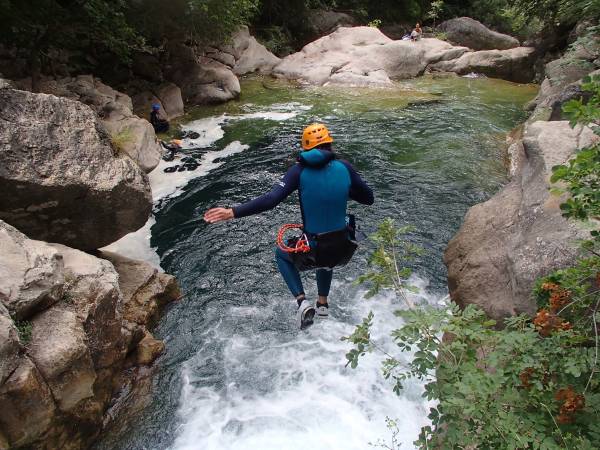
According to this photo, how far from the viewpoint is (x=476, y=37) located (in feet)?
90.2

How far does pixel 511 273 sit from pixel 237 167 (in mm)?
7753

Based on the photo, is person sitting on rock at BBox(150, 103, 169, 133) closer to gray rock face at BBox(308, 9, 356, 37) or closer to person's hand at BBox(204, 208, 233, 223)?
person's hand at BBox(204, 208, 233, 223)

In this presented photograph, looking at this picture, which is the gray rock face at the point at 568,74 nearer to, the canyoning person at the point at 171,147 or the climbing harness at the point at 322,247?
the climbing harness at the point at 322,247

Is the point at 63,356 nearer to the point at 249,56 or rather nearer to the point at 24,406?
the point at 24,406

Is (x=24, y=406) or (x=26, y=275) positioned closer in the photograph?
(x=24, y=406)

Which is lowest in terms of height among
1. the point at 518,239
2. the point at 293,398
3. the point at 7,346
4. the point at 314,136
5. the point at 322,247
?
the point at 293,398

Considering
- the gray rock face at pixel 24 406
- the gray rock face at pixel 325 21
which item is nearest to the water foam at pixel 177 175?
the gray rock face at pixel 24 406

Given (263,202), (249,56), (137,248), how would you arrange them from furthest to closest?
(249,56)
(137,248)
(263,202)

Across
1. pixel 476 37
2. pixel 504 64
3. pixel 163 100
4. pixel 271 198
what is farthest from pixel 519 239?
pixel 476 37

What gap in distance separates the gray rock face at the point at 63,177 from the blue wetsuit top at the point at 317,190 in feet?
8.14

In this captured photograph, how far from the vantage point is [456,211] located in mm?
8906

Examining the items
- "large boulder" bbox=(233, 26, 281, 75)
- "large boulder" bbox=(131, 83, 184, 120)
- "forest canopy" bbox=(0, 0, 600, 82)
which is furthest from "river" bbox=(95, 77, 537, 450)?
"large boulder" bbox=(233, 26, 281, 75)

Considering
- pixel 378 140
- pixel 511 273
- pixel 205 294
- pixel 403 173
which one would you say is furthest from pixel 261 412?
pixel 378 140

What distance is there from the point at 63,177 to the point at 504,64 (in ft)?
72.5
